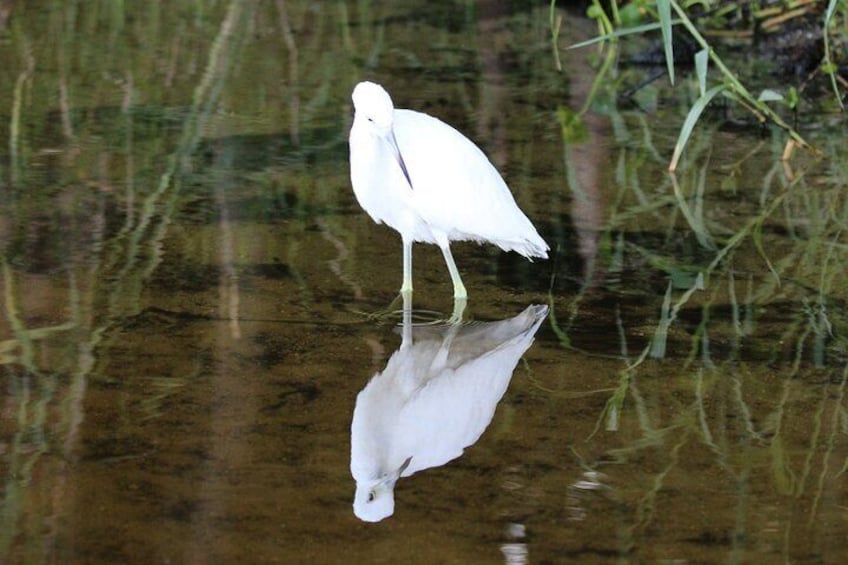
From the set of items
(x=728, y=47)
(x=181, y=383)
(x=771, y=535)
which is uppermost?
(x=728, y=47)

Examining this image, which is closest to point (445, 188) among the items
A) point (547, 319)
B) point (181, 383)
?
point (547, 319)

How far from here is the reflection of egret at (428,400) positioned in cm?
312

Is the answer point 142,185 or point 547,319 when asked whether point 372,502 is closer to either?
point 547,319

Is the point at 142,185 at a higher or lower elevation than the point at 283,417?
higher

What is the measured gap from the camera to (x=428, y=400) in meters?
3.58

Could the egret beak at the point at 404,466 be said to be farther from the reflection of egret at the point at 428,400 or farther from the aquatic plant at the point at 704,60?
the aquatic plant at the point at 704,60

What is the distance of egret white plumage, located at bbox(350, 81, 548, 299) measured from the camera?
13.9 feet

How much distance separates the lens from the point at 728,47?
26.7 ft

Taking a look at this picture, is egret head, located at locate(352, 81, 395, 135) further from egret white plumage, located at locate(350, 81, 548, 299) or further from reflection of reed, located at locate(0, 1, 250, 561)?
reflection of reed, located at locate(0, 1, 250, 561)

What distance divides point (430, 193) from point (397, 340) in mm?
549

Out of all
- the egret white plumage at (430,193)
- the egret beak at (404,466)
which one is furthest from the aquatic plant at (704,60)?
the egret beak at (404,466)

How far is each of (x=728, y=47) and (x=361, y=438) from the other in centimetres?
545

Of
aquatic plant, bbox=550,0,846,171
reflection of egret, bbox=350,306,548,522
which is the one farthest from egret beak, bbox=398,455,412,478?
aquatic plant, bbox=550,0,846,171

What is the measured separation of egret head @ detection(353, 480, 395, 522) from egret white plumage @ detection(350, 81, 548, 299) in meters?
1.28
